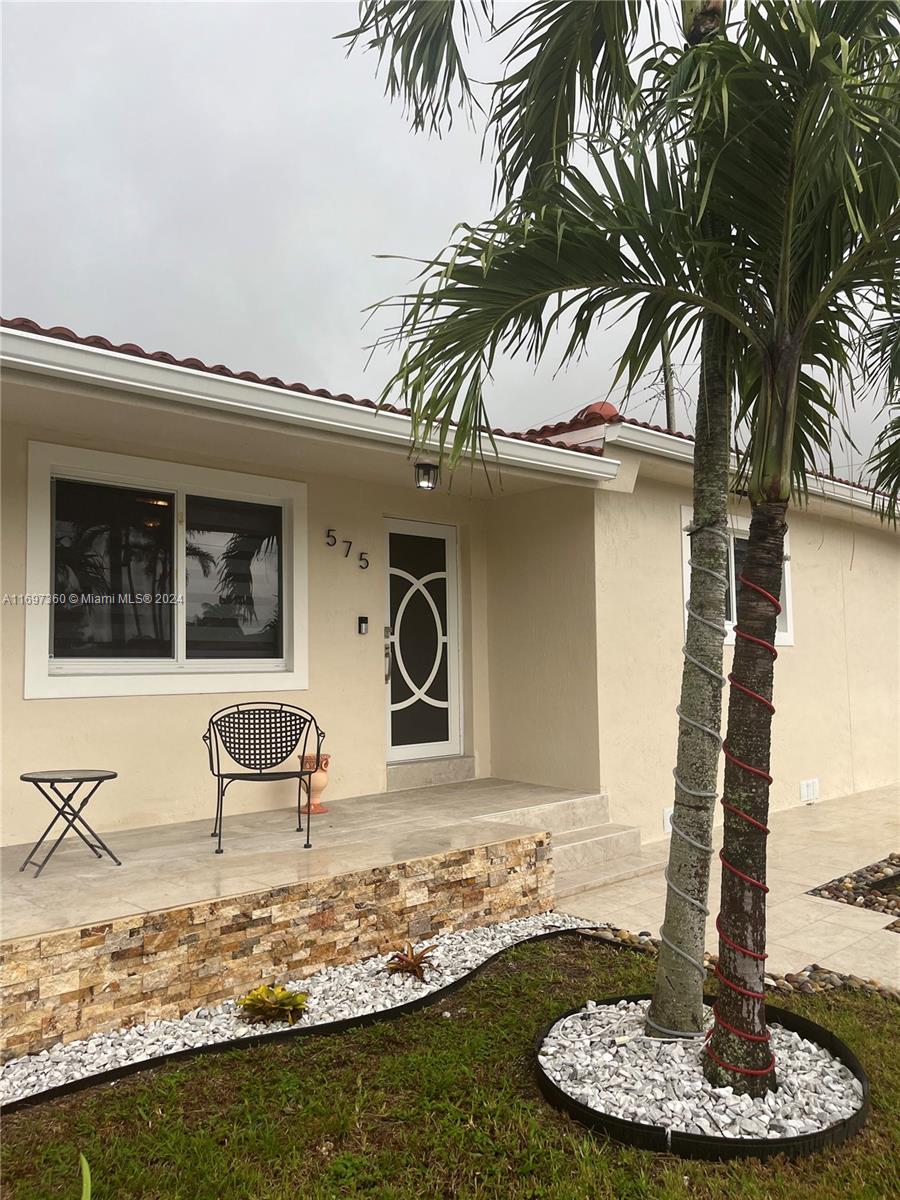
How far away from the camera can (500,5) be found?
4.29 meters

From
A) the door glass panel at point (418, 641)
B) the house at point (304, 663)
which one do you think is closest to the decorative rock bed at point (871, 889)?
the house at point (304, 663)

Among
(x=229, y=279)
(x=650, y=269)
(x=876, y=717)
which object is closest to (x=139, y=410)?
(x=650, y=269)

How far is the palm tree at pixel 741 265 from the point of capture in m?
2.76

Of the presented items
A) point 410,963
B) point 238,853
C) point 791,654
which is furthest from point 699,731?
point 791,654

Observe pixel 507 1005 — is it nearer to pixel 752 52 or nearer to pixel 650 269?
pixel 650 269

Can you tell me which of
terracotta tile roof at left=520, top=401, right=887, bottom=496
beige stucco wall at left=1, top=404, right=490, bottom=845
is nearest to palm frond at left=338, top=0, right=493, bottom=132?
beige stucco wall at left=1, top=404, right=490, bottom=845

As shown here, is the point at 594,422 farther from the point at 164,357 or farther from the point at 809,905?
the point at 809,905

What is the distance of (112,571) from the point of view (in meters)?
5.96

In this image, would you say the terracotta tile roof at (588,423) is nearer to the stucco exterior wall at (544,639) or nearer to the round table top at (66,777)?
the stucco exterior wall at (544,639)

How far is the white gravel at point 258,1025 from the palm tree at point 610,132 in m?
1.46

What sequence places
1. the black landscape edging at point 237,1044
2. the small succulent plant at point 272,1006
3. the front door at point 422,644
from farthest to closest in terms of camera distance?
the front door at point 422,644
the small succulent plant at point 272,1006
the black landscape edging at point 237,1044

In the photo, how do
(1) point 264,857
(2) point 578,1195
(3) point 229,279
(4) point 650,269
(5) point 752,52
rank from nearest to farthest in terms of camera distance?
(2) point 578,1195
(5) point 752,52
(4) point 650,269
(1) point 264,857
(3) point 229,279

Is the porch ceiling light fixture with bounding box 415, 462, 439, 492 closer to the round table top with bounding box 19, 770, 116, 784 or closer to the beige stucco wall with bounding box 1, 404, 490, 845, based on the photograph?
the beige stucco wall with bounding box 1, 404, 490, 845

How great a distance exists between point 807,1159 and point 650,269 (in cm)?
316
